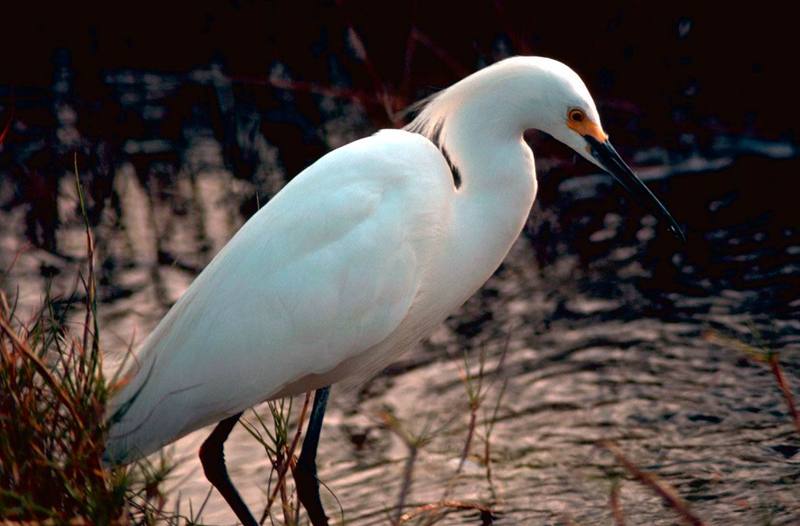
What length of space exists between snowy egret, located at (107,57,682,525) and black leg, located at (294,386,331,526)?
138mm

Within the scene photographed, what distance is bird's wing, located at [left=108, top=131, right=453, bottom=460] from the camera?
3.67 m

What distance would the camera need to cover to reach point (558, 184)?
6789mm

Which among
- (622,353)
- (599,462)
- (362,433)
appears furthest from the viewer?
(622,353)

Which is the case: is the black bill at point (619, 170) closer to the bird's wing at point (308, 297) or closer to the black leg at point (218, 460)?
the bird's wing at point (308, 297)

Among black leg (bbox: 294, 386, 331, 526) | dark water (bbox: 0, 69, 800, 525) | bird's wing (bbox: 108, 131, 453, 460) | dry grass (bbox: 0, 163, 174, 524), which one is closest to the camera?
dry grass (bbox: 0, 163, 174, 524)

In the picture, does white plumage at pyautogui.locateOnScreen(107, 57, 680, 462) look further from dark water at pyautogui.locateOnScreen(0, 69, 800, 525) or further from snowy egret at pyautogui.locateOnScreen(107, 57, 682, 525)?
dark water at pyautogui.locateOnScreen(0, 69, 800, 525)

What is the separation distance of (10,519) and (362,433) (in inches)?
76.2

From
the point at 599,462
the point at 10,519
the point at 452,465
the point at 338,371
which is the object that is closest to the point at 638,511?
the point at 599,462

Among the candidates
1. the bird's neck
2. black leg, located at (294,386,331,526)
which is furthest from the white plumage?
black leg, located at (294,386,331,526)

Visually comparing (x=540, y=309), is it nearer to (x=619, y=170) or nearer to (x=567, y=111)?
(x=619, y=170)

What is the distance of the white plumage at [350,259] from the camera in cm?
367

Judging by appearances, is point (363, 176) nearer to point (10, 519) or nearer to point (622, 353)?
point (10, 519)

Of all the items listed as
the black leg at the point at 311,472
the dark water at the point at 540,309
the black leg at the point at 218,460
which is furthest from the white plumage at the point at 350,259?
the dark water at the point at 540,309

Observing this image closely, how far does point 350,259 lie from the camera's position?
3.67 m
